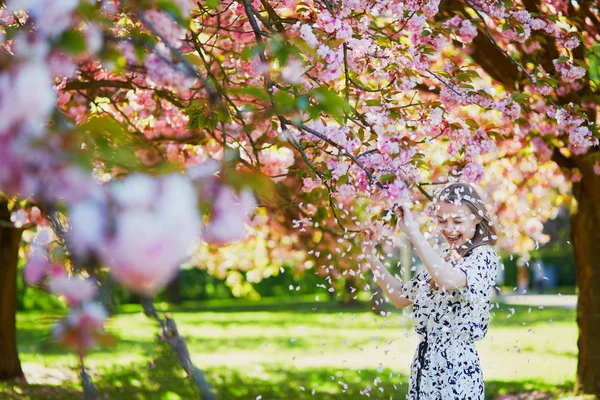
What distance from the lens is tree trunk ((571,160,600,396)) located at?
700 centimetres

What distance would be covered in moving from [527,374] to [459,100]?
17.9 feet

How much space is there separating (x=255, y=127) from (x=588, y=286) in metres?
5.31

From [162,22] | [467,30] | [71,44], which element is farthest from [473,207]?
[71,44]

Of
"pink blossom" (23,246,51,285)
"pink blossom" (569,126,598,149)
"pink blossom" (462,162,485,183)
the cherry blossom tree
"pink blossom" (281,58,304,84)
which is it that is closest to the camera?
the cherry blossom tree

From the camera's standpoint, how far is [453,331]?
383cm

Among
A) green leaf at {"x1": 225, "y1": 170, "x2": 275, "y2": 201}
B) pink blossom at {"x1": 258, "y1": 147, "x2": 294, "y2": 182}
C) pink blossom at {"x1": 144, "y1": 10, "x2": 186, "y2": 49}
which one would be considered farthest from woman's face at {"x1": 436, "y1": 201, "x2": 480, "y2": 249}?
pink blossom at {"x1": 258, "y1": 147, "x2": 294, "y2": 182}

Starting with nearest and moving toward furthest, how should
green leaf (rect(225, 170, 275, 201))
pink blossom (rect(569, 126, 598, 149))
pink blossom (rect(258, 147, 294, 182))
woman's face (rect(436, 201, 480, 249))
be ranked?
green leaf (rect(225, 170, 275, 201)) → woman's face (rect(436, 201, 480, 249)) → pink blossom (rect(569, 126, 598, 149)) → pink blossom (rect(258, 147, 294, 182))

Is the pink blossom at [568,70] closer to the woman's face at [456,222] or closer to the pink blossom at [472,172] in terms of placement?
the pink blossom at [472,172]

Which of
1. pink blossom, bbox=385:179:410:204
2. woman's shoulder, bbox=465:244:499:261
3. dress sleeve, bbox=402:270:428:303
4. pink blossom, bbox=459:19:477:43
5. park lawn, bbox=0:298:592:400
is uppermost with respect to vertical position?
pink blossom, bbox=459:19:477:43

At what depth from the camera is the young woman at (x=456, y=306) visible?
12.4ft

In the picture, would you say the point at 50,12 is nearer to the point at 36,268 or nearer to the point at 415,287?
the point at 36,268

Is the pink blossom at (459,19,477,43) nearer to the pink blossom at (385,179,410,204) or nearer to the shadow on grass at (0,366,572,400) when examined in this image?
the pink blossom at (385,179,410,204)

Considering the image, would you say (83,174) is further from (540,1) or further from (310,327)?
(310,327)

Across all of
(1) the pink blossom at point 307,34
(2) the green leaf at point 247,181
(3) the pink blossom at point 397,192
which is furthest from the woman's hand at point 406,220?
(2) the green leaf at point 247,181
